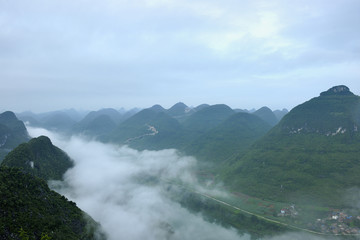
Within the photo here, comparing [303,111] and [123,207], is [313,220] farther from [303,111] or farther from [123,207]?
[303,111]

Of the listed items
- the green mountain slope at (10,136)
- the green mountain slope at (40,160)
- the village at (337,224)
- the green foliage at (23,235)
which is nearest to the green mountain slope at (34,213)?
the green foliage at (23,235)

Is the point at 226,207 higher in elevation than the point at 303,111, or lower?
lower

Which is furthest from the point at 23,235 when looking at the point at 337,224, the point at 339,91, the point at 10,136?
the point at 339,91

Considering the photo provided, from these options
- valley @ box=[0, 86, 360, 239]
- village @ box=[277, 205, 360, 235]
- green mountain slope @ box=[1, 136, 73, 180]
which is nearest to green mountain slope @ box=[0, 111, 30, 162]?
valley @ box=[0, 86, 360, 239]

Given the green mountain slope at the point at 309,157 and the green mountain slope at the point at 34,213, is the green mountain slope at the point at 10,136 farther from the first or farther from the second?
the green mountain slope at the point at 309,157

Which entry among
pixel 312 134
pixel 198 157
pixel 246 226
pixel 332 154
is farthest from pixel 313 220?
pixel 198 157

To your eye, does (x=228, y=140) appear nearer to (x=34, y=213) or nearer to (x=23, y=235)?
(x=34, y=213)

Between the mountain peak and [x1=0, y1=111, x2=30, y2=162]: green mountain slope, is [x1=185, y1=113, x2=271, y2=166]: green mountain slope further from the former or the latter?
[x1=0, y1=111, x2=30, y2=162]: green mountain slope
